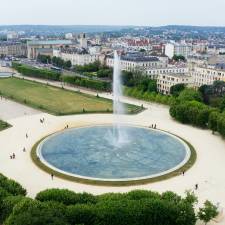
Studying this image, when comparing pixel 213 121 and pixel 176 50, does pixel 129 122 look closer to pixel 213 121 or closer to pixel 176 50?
pixel 213 121

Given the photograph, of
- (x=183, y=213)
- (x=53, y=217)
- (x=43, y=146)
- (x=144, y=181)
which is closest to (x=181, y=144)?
(x=144, y=181)

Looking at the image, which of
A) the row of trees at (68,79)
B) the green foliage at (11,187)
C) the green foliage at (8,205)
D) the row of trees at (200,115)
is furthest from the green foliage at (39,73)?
the green foliage at (8,205)

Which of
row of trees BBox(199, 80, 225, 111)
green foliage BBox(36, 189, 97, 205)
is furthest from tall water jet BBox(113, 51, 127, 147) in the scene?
green foliage BBox(36, 189, 97, 205)

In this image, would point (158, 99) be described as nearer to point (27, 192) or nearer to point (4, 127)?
point (4, 127)

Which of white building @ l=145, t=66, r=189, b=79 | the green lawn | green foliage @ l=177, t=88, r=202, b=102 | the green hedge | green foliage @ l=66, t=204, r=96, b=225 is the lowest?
the green lawn

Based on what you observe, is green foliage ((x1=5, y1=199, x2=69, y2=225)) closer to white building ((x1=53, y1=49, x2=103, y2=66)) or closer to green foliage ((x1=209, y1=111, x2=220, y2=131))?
green foliage ((x1=209, y1=111, x2=220, y2=131))

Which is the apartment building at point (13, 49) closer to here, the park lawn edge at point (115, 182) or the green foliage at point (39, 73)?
the green foliage at point (39, 73)

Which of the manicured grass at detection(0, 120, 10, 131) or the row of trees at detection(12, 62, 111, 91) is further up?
the row of trees at detection(12, 62, 111, 91)
